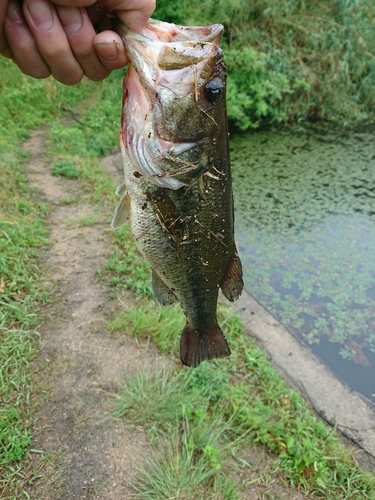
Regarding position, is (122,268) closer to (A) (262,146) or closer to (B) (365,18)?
(A) (262,146)

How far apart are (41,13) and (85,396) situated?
7.68 ft

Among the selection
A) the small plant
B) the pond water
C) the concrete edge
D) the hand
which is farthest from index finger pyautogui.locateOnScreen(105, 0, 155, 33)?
the small plant

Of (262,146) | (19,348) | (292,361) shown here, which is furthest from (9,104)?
(292,361)

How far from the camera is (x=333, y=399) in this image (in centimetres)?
343

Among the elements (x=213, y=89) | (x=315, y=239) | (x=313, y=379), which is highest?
(x=213, y=89)

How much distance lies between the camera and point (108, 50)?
4.42 ft

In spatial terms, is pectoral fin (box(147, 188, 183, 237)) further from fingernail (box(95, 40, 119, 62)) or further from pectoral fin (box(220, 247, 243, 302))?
fingernail (box(95, 40, 119, 62))

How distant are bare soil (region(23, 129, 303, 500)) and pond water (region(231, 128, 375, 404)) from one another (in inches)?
71.9

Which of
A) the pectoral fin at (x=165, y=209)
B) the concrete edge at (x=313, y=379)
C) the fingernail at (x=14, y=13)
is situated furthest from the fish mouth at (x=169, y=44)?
the concrete edge at (x=313, y=379)

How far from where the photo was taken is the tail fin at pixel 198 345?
2.04 m

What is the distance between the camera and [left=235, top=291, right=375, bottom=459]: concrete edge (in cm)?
322

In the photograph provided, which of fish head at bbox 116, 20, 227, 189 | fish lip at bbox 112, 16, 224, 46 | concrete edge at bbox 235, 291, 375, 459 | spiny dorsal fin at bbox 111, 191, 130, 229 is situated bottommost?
concrete edge at bbox 235, 291, 375, 459

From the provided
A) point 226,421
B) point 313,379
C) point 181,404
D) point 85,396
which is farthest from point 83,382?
point 313,379

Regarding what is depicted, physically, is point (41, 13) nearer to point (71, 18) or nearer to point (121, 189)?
point (71, 18)
